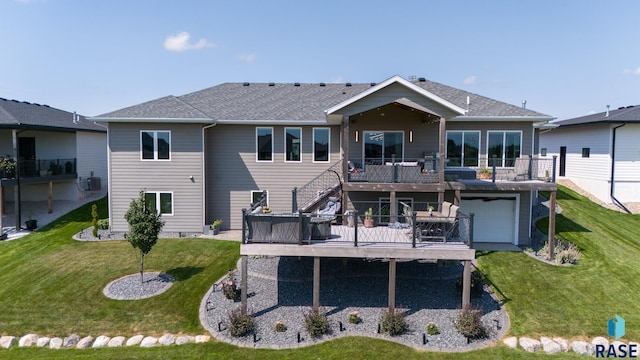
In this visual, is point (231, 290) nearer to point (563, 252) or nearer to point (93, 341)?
point (93, 341)

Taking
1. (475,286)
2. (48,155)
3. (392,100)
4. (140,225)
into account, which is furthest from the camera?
(48,155)

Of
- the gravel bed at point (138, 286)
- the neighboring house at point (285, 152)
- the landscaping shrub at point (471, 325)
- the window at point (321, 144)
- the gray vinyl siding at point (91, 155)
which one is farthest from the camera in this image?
the gray vinyl siding at point (91, 155)

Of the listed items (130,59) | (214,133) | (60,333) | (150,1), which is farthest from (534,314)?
(130,59)

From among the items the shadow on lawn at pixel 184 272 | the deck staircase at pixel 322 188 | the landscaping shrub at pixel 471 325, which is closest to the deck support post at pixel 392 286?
the landscaping shrub at pixel 471 325

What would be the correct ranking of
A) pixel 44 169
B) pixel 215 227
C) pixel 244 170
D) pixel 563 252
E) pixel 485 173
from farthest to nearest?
pixel 44 169 < pixel 244 170 < pixel 215 227 < pixel 485 173 < pixel 563 252

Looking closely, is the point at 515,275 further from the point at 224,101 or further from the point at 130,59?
the point at 130,59

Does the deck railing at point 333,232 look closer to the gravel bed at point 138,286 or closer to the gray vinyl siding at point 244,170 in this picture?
the gravel bed at point 138,286

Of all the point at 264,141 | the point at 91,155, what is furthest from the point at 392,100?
the point at 91,155
